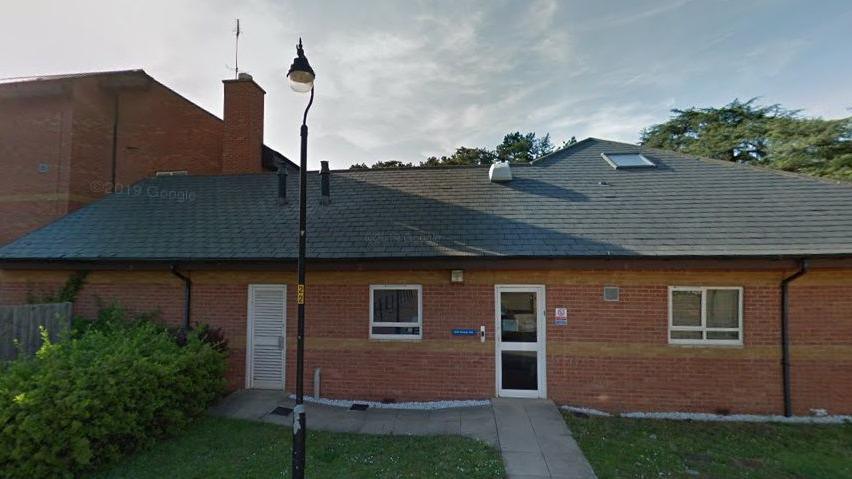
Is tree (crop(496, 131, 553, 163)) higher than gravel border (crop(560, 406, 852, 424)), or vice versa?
tree (crop(496, 131, 553, 163))

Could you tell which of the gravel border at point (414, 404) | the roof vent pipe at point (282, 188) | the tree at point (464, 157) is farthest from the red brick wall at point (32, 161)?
the tree at point (464, 157)

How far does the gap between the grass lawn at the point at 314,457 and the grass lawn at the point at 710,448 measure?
170 centimetres

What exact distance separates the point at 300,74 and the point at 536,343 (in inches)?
235

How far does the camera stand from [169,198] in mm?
10602

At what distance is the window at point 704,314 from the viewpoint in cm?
686

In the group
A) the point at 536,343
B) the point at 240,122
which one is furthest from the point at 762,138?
the point at 240,122

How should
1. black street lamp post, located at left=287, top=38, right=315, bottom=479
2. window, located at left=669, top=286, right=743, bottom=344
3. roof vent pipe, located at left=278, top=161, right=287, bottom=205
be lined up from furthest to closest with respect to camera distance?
roof vent pipe, located at left=278, top=161, right=287, bottom=205 < window, located at left=669, top=286, right=743, bottom=344 < black street lamp post, located at left=287, top=38, right=315, bottom=479

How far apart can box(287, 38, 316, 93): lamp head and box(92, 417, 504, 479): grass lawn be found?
15.3 ft

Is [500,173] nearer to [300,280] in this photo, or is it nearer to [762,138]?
[300,280]

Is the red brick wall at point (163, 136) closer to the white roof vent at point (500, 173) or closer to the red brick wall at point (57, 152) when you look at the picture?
the red brick wall at point (57, 152)

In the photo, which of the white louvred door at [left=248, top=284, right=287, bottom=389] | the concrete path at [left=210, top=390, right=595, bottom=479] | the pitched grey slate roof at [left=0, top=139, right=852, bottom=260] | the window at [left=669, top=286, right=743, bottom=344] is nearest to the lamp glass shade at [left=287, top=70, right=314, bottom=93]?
the pitched grey slate roof at [left=0, top=139, right=852, bottom=260]

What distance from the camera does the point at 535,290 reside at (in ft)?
23.6

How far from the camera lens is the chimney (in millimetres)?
12422

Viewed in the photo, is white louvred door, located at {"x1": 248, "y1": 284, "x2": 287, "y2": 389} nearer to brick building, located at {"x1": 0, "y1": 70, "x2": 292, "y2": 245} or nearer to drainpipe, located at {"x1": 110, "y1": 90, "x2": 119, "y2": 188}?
brick building, located at {"x1": 0, "y1": 70, "x2": 292, "y2": 245}
